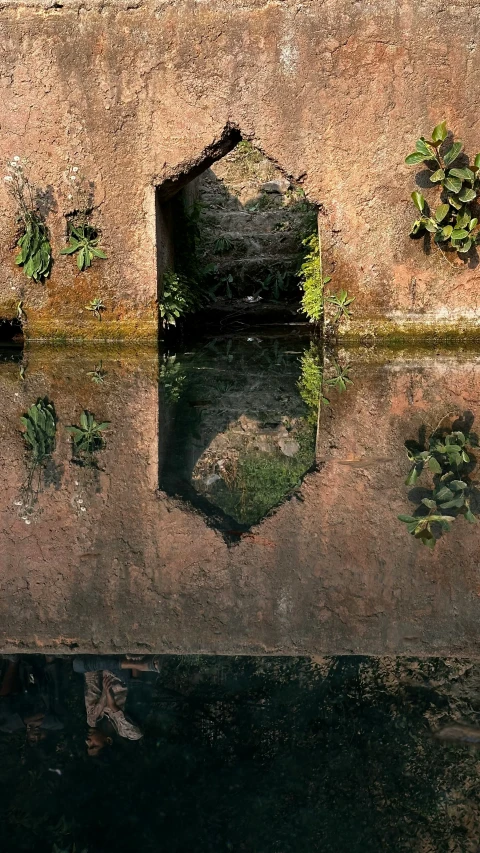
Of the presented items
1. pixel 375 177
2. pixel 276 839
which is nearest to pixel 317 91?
pixel 375 177

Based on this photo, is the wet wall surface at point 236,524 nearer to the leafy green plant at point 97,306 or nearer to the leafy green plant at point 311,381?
the leafy green plant at point 311,381

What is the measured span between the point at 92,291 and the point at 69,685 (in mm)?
6845

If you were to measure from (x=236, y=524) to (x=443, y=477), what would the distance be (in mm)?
1108

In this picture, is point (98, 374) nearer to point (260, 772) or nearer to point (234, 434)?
point (234, 434)

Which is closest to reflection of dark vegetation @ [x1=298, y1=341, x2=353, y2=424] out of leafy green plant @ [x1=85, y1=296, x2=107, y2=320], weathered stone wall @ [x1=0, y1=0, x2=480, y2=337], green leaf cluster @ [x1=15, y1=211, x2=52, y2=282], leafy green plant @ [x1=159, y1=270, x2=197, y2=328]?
weathered stone wall @ [x1=0, y1=0, x2=480, y2=337]

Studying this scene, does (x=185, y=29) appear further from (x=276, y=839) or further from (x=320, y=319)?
(x=276, y=839)

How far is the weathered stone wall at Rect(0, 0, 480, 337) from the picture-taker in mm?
8477

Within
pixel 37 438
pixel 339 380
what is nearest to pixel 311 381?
pixel 339 380

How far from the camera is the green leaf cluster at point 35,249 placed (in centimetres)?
917

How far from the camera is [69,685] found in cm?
284

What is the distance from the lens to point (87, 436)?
18.7 feet

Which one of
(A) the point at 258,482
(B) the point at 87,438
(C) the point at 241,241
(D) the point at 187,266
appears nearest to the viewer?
(A) the point at 258,482

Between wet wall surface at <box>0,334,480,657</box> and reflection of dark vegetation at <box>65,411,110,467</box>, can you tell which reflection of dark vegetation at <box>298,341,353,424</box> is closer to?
wet wall surface at <box>0,334,480,657</box>

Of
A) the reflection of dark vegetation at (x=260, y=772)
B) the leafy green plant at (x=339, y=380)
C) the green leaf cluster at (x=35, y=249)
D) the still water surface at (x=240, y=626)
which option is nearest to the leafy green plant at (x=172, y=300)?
the green leaf cluster at (x=35, y=249)
